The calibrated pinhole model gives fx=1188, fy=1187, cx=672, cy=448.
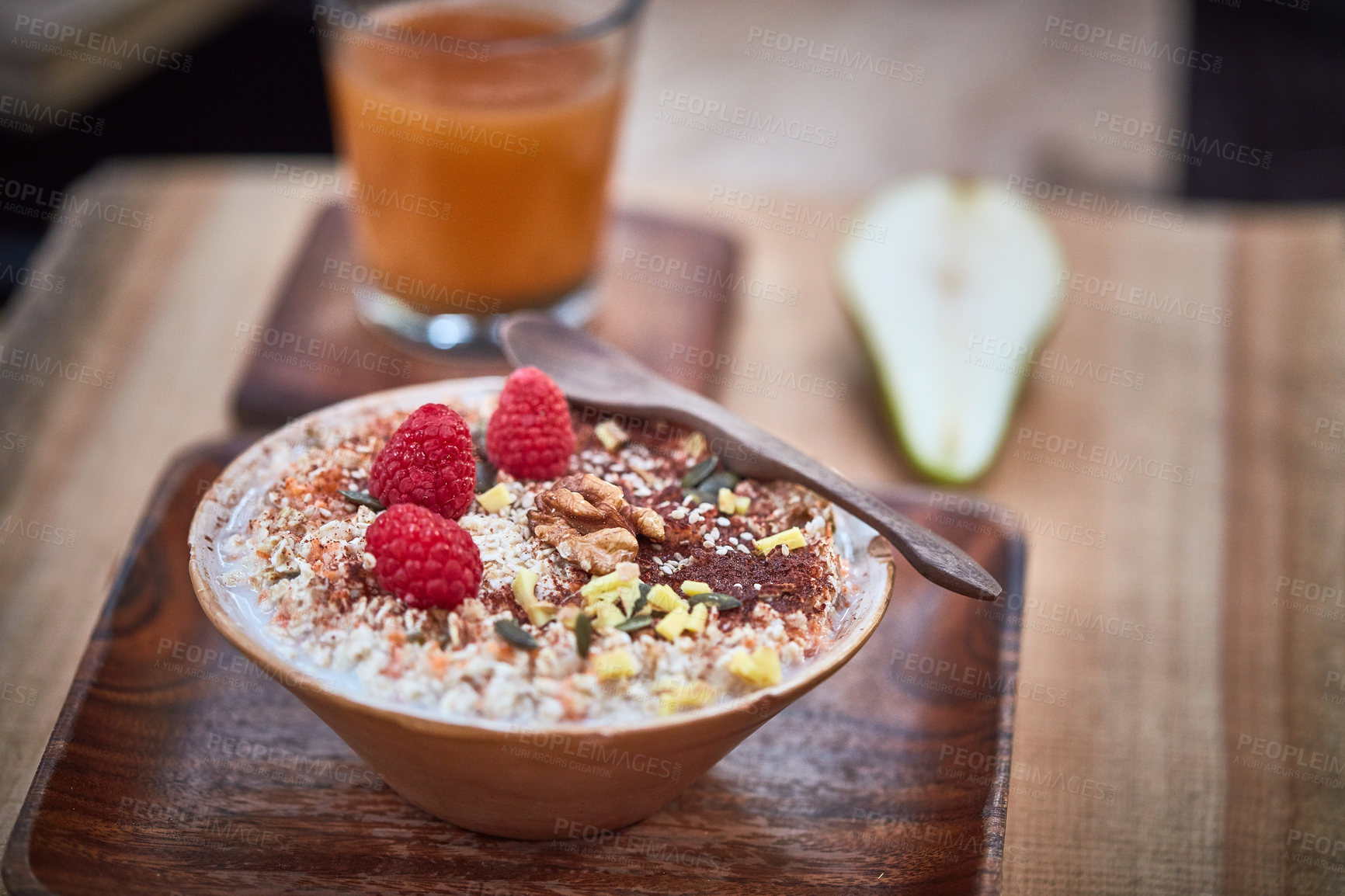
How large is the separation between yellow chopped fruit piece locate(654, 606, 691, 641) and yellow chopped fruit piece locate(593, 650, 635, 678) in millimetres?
58

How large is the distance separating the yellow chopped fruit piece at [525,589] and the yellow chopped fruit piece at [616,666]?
0.12m

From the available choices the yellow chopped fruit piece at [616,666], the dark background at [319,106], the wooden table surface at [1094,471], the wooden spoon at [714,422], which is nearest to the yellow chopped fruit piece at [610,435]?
the wooden spoon at [714,422]

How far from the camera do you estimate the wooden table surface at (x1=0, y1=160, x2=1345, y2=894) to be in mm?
1640

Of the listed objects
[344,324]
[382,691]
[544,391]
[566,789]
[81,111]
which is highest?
[544,391]

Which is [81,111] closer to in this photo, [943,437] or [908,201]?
[908,201]

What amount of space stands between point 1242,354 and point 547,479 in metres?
1.63

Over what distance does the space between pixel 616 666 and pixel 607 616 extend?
0.08m

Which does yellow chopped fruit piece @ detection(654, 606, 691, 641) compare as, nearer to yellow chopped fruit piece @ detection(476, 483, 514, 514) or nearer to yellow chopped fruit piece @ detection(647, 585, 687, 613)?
yellow chopped fruit piece @ detection(647, 585, 687, 613)

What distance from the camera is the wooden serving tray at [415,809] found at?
1355 millimetres

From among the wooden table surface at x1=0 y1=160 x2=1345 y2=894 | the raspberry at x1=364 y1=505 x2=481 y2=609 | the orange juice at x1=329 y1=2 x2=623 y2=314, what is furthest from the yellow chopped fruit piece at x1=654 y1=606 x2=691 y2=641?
the orange juice at x1=329 y1=2 x2=623 y2=314

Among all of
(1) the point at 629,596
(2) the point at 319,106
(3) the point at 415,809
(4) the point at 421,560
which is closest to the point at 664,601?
(1) the point at 629,596

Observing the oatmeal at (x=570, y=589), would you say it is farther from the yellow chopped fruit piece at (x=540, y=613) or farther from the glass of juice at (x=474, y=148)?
the glass of juice at (x=474, y=148)

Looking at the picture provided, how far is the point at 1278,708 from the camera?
1784mm

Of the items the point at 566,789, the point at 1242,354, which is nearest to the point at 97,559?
the point at 566,789
